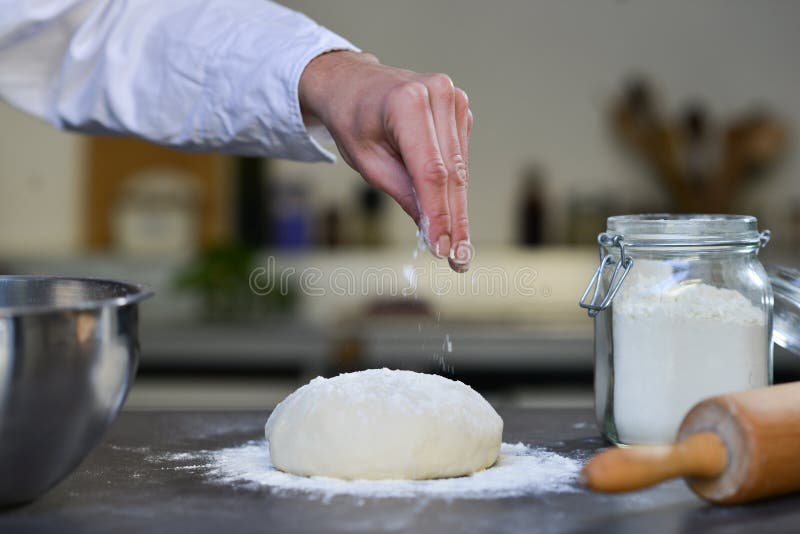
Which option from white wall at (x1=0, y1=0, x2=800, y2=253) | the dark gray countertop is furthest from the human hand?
white wall at (x1=0, y1=0, x2=800, y2=253)

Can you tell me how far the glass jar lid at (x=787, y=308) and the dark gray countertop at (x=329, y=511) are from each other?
0.82 ft

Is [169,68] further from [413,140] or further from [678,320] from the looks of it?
[678,320]

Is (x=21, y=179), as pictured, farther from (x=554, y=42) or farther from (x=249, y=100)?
(x=249, y=100)

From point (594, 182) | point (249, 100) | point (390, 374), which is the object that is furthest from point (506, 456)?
point (594, 182)

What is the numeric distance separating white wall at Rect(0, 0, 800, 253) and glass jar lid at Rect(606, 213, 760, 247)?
223 centimetres

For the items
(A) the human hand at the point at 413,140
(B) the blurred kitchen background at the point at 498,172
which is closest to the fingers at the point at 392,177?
(A) the human hand at the point at 413,140

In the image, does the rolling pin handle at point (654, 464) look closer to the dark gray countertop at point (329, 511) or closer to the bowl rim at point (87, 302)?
the dark gray countertop at point (329, 511)

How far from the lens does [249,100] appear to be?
112 cm

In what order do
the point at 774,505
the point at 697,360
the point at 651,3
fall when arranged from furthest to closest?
the point at 651,3
the point at 697,360
the point at 774,505

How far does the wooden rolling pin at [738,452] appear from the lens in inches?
27.6

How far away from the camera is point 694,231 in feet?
2.95

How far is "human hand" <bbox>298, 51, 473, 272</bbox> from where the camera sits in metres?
0.89

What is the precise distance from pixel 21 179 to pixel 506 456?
2.56 m

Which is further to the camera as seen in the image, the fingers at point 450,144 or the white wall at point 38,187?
the white wall at point 38,187
